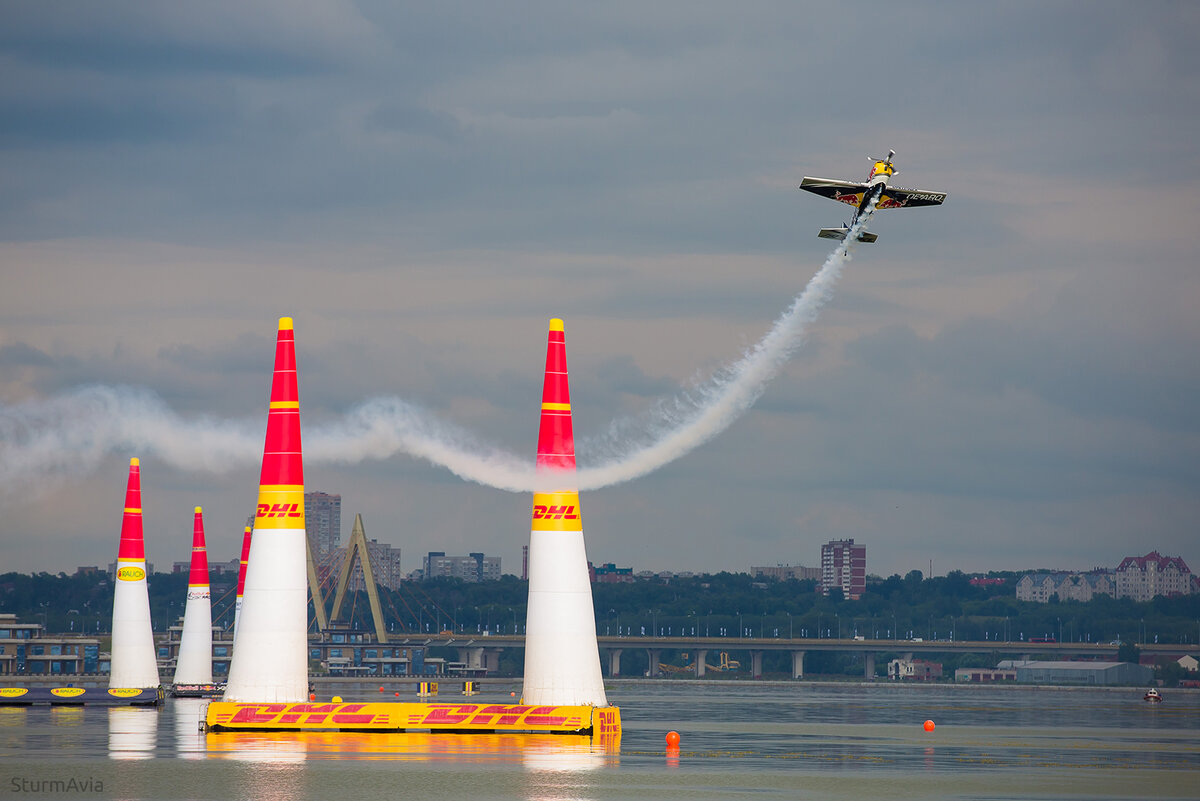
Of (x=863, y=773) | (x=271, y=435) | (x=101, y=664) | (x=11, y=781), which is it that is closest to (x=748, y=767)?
(x=863, y=773)

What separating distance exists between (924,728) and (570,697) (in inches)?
1414

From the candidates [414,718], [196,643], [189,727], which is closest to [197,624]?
[196,643]

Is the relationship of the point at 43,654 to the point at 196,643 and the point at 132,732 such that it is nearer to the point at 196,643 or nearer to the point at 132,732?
the point at 196,643

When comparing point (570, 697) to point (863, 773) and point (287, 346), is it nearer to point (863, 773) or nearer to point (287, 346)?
point (863, 773)

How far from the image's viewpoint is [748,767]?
168ft

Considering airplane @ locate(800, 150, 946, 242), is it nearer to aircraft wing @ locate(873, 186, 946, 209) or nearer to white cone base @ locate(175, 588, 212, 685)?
aircraft wing @ locate(873, 186, 946, 209)

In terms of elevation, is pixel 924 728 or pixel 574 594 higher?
pixel 574 594

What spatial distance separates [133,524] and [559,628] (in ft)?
96.5

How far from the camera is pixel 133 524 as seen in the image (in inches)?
2862

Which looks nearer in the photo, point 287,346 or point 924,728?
point 287,346

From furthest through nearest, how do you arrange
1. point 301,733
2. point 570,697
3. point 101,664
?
point 101,664
point 301,733
point 570,697

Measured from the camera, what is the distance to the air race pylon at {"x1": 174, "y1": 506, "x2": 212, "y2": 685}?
270ft

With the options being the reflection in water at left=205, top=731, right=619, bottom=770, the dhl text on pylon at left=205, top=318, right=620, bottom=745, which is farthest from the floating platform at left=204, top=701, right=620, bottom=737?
the reflection in water at left=205, top=731, right=619, bottom=770

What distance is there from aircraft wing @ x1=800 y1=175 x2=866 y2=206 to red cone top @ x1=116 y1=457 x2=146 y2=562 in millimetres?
28785
